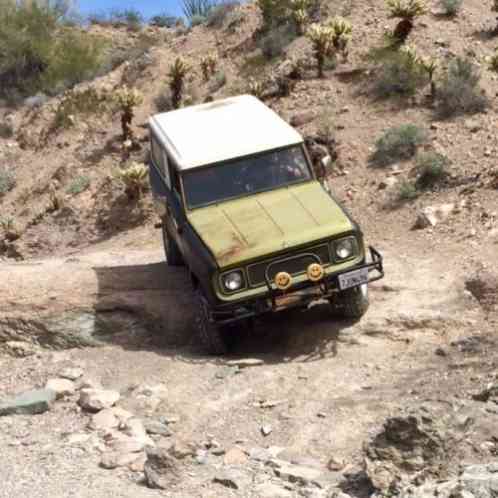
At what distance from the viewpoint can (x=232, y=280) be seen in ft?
29.1

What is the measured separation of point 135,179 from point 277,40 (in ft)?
18.8

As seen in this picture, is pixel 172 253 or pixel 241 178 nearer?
pixel 241 178

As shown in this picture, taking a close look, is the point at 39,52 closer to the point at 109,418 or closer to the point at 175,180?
the point at 175,180

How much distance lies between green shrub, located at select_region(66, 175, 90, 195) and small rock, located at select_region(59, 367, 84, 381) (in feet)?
35.2

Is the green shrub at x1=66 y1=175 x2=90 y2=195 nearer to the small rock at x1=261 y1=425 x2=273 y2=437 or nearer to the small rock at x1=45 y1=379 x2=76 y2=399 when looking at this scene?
the small rock at x1=45 y1=379 x2=76 y2=399

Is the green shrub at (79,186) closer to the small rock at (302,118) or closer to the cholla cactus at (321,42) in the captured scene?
the small rock at (302,118)

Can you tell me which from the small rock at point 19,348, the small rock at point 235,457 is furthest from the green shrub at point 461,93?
the small rock at point 235,457

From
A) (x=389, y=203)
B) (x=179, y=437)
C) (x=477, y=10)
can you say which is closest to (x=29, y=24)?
(x=477, y=10)

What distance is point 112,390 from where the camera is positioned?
8.75m

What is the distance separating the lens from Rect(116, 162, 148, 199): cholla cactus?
1744 cm

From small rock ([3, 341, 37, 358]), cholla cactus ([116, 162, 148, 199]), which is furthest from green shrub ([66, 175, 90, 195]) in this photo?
small rock ([3, 341, 37, 358])

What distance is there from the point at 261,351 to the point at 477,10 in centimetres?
1286

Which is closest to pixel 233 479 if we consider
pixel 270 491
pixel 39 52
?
pixel 270 491

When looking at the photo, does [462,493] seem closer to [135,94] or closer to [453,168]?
[453,168]
